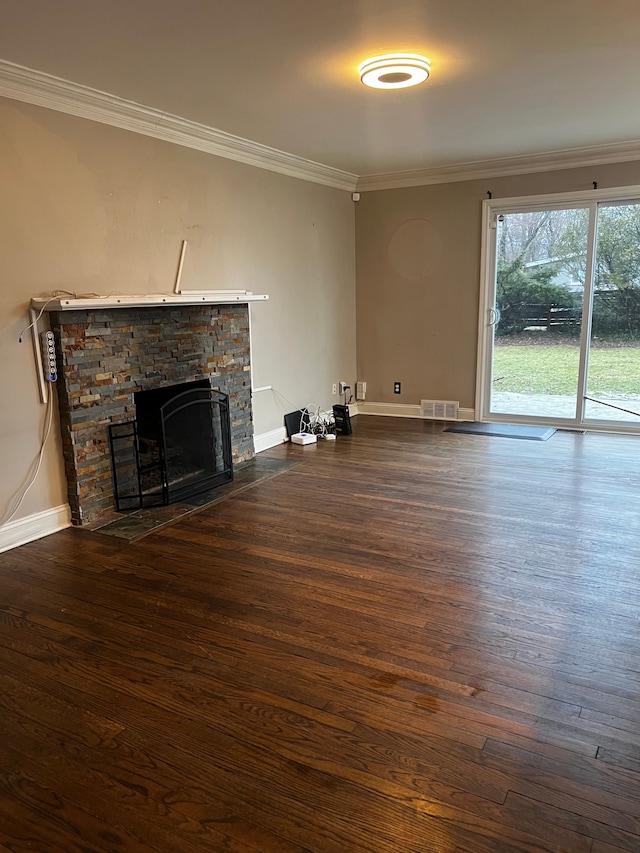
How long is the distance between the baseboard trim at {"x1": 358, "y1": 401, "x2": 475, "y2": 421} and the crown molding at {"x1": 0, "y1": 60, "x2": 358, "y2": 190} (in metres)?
2.50

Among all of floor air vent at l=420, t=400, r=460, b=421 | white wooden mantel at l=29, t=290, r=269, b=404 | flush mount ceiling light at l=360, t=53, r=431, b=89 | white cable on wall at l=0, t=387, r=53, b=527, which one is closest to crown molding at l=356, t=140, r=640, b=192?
Result: floor air vent at l=420, t=400, r=460, b=421

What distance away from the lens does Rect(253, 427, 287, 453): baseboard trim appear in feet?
17.6

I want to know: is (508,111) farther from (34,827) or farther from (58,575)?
(34,827)

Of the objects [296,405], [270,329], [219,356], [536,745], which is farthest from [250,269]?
[536,745]

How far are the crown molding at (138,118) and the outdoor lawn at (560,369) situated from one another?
2571mm

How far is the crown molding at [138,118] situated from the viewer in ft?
10.6

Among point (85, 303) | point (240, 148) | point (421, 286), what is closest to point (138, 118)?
point (240, 148)

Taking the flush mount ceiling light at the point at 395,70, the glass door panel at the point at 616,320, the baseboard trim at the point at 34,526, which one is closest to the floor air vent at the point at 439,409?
the glass door panel at the point at 616,320

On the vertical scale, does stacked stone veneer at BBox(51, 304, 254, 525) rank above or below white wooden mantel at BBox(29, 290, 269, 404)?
below

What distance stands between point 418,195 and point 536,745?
5.55 m

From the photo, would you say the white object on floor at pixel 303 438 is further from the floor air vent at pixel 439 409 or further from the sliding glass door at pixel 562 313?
the sliding glass door at pixel 562 313

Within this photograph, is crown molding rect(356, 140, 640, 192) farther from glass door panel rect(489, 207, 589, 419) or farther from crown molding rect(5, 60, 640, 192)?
glass door panel rect(489, 207, 589, 419)

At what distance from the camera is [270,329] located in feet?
17.8

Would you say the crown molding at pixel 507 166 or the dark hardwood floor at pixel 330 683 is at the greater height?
the crown molding at pixel 507 166
